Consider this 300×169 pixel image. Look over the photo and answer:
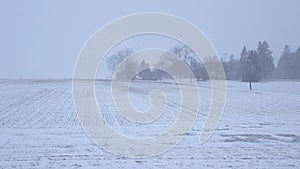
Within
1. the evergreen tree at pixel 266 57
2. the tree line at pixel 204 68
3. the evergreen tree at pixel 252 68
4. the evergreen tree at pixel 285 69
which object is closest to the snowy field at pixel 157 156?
the tree line at pixel 204 68

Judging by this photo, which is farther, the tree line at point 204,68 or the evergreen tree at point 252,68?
the evergreen tree at point 252,68

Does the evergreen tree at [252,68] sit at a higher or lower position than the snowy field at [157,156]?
higher

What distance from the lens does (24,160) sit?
31.3ft

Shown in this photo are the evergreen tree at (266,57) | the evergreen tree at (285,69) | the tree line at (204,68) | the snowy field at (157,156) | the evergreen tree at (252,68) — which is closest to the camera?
the snowy field at (157,156)

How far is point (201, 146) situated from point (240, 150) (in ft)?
3.98

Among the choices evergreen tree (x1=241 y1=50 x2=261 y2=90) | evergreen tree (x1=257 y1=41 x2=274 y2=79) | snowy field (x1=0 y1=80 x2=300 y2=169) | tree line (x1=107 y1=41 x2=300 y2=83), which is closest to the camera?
snowy field (x1=0 y1=80 x2=300 y2=169)

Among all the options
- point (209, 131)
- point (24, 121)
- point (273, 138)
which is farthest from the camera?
point (24, 121)

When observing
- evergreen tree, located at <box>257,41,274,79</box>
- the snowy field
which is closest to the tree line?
evergreen tree, located at <box>257,41,274,79</box>

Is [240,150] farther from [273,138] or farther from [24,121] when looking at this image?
[24,121]

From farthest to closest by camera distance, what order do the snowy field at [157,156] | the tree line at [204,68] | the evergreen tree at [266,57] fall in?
1. the evergreen tree at [266,57]
2. the tree line at [204,68]
3. the snowy field at [157,156]

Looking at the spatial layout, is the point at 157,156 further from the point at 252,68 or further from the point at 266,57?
the point at 266,57

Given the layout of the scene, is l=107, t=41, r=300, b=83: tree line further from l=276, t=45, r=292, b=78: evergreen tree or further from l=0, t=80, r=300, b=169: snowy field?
l=0, t=80, r=300, b=169: snowy field

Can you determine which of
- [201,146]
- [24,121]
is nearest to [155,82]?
[24,121]

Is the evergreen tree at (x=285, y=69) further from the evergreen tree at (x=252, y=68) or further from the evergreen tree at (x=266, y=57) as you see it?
the evergreen tree at (x=252, y=68)
